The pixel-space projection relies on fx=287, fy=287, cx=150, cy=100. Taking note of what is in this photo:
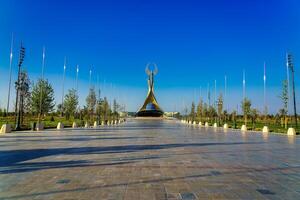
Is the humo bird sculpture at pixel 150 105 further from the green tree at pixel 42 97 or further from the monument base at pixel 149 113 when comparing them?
the green tree at pixel 42 97

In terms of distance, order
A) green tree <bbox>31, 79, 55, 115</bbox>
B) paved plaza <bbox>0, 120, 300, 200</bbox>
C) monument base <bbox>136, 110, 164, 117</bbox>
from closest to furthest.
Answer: paved plaza <bbox>0, 120, 300, 200</bbox> < green tree <bbox>31, 79, 55, 115</bbox> < monument base <bbox>136, 110, 164, 117</bbox>

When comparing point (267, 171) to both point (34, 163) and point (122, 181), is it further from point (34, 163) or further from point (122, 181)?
point (34, 163)

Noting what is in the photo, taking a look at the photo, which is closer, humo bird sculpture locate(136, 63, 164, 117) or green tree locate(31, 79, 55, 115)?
green tree locate(31, 79, 55, 115)

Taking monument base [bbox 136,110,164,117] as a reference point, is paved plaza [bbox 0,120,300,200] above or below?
below

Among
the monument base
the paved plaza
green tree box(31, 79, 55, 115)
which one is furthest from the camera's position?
the monument base

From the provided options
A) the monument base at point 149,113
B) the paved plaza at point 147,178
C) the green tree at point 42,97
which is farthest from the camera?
the monument base at point 149,113

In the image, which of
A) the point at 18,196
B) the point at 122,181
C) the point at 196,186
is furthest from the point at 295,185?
the point at 18,196

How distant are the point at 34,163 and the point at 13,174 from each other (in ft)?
5.20

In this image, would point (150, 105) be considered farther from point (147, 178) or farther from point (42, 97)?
point (147, 178)

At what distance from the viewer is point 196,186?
589 centimetres

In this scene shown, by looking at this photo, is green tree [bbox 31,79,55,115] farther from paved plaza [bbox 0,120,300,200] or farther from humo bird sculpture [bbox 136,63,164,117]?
humo bird sculpture [bbox 136,63,164,117]

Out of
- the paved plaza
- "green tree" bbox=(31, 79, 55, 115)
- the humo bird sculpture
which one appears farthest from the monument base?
the paved plaza

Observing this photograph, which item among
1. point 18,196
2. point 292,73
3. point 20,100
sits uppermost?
point 292,73

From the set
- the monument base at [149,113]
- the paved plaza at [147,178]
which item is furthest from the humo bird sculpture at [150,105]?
the paved plaza at [147,178]
